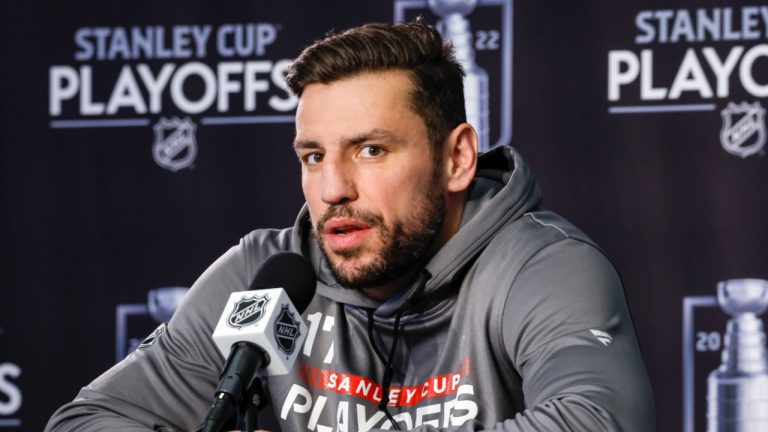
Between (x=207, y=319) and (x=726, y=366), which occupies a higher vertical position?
(x=207, y=319)

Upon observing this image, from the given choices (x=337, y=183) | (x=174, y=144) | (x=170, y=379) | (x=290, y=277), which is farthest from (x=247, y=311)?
(x=174, y=144)

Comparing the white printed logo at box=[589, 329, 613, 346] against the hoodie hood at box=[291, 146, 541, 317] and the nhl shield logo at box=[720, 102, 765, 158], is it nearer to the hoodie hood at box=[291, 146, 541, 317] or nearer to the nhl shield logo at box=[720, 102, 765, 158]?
the hoodie hood at box=[291, 146, 541, 317]

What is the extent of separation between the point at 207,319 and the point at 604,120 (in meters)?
1.33

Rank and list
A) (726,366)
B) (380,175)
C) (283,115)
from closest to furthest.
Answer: (380,175) < (726,366) < (283,115)

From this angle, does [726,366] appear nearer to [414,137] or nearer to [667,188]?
[667,188]

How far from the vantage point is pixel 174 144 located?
3314 millimetres

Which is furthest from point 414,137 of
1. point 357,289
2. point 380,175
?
point 357,289

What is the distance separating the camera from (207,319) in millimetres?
2258

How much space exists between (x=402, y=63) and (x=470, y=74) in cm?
106

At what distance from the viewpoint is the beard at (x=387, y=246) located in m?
2.02

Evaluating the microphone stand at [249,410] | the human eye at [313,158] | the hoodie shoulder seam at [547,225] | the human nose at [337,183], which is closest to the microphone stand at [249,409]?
the microphone stand at [249,410]

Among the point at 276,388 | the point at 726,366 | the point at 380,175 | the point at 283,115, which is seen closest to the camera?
the point at 380,175

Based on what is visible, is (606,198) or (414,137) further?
(606,198)

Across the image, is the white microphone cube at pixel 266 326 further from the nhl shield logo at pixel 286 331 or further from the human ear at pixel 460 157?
the human ear at pixel 460 157
